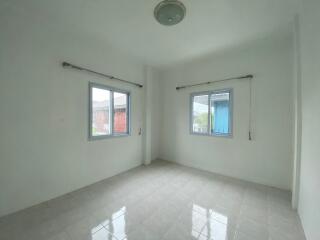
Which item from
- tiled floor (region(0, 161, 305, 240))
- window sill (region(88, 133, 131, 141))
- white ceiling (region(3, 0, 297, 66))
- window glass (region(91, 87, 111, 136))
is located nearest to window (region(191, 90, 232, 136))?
white ceiling (region(3, 0, 297, 66))

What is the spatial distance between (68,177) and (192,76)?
3.45 m

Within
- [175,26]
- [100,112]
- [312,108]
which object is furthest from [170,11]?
[100,112]

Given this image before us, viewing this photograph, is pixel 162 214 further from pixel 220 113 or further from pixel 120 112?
pixel 220 113

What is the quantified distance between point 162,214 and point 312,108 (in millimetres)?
2104

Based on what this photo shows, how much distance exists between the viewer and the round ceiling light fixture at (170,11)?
1722mm

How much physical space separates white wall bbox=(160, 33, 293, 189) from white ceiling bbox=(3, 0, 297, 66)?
0.47 metres

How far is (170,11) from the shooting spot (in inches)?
71.2

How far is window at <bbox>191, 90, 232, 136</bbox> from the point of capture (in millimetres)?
3178

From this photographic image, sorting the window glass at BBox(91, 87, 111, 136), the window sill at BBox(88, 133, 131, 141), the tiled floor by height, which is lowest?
the tiled floor

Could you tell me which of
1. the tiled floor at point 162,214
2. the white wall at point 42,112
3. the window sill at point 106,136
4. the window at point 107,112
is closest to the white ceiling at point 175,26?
the white wall at point 42,112

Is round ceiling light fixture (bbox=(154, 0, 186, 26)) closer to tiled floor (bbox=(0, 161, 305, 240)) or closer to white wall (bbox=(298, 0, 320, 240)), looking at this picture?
white wall (bbox=(298, 0, 320, 240))

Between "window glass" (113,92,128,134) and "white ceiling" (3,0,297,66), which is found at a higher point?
"white ceiling" (3,0,297,66)

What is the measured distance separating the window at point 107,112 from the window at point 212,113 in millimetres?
1757

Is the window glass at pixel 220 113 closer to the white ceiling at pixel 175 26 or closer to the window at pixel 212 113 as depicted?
the window at pixel 212 113
